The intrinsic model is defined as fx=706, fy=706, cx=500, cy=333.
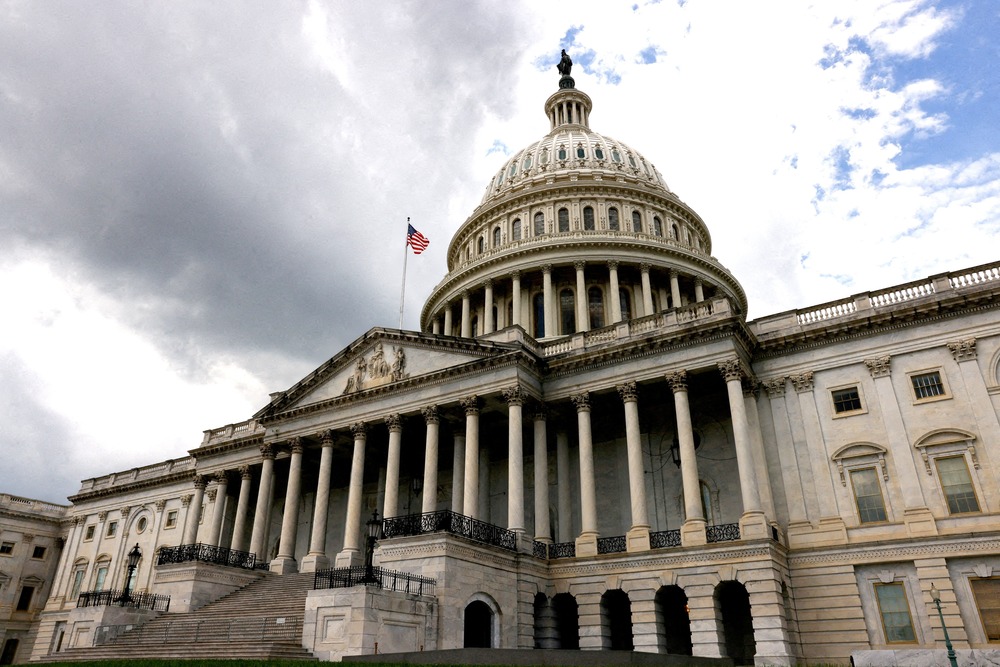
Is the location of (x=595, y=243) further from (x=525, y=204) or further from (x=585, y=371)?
(x=585, y=371)

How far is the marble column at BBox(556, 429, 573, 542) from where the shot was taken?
113ft

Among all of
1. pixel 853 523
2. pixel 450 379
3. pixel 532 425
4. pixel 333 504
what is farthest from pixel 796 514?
pixel 333 504

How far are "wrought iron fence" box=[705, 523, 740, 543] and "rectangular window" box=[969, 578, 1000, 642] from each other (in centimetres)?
861

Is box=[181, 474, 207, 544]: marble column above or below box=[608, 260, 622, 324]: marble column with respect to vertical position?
below

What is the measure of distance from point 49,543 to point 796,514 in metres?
64.9

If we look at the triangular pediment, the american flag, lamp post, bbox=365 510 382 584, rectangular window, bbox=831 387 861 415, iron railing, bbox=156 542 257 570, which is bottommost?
lamp post, bbox=365 510 382 584

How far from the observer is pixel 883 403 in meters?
30.7

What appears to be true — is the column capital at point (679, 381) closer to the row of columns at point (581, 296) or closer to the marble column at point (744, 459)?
the marble column at point (744, 459)

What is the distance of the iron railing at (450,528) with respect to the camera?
28172 millimetres

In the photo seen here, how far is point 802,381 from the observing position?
108ft

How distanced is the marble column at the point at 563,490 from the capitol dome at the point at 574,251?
1491cm

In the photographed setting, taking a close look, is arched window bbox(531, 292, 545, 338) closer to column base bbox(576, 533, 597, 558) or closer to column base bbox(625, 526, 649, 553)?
column base bbox(576, 533, 597, 558)

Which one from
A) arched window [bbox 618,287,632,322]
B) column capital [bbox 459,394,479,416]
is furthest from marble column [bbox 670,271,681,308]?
column capital [bbox 459,394,479,416]

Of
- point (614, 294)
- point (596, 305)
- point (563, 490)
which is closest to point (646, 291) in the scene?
point (614, 294)
